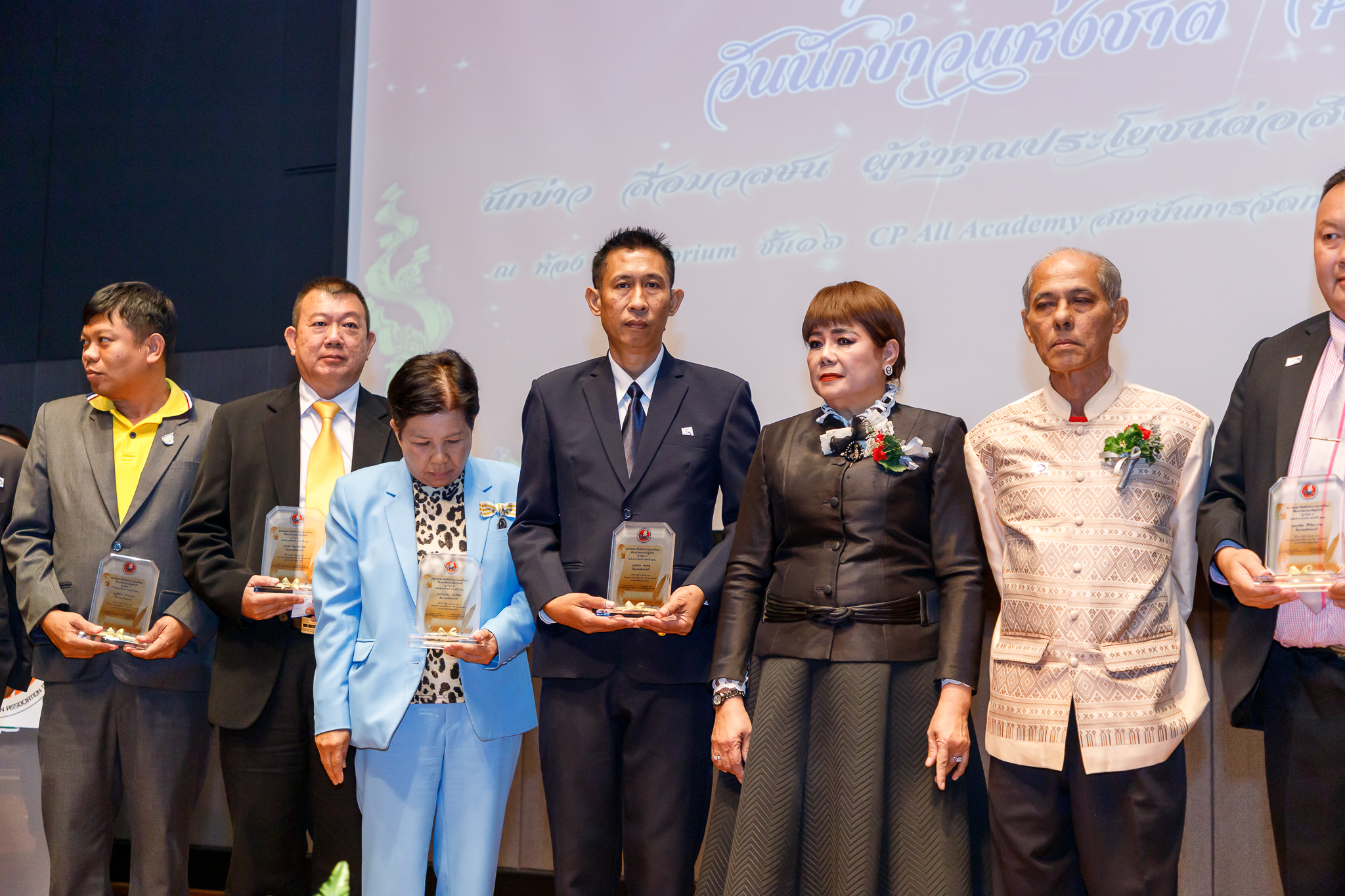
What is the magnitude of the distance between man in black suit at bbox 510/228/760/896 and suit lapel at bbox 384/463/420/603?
243 millimetres

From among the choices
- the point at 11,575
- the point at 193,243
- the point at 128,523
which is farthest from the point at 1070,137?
the point at 193,243

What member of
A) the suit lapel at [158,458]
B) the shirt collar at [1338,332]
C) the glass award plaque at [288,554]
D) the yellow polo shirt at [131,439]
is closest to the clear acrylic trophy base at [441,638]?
the glass award plaque at [288,554]

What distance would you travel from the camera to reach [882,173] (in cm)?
376

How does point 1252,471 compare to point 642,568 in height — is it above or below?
above

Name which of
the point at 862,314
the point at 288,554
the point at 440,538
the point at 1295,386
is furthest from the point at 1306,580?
the point at 288,554

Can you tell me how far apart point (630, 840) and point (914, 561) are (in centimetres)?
92

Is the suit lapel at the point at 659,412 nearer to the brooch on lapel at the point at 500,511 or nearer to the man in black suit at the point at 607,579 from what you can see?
the man in black suit at the point at 607,579

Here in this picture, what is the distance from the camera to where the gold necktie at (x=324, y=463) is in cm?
300

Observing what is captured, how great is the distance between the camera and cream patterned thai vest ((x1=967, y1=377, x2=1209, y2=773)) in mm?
2164

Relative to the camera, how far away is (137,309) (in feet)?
10.8

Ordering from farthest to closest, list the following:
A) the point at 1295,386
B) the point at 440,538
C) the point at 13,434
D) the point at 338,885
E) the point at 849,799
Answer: the point at 13,434 < the point at 440,538 < the point at 1295,386 < the point at 849,799 < the point at 338,885

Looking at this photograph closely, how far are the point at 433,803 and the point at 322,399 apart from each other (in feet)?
4.16

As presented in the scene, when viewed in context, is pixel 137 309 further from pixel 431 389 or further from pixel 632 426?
pixel 632 426

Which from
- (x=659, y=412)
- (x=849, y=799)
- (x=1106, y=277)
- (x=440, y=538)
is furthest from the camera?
(x=659, y=412)
